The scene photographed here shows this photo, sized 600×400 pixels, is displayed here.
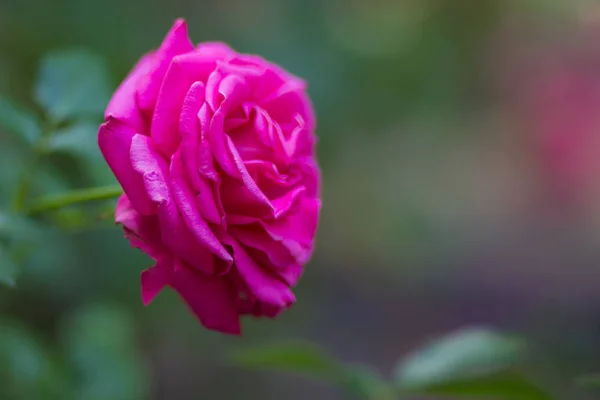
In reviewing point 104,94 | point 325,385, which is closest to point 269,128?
point 104,94

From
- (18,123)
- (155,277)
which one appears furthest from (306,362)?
(18,123)

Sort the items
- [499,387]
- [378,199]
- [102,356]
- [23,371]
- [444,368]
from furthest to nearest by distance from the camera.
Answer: [378,199] → [102,356] → [23,371] → [444,368] → [499,387]

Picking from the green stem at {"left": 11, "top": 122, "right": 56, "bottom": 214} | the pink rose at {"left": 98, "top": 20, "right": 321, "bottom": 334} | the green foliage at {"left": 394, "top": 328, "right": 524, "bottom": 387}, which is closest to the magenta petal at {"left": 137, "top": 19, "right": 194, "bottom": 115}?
the pink rose at {"left": 98, "top": 20, "right": 321, "bottom": 334}

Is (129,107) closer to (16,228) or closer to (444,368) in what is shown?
(16,228)

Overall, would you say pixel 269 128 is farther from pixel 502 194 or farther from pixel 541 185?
pixel 502 194

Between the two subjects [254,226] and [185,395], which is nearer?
[254,226]

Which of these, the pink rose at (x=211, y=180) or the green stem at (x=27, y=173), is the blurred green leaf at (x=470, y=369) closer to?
the pink rose at (x=211, y=180)
